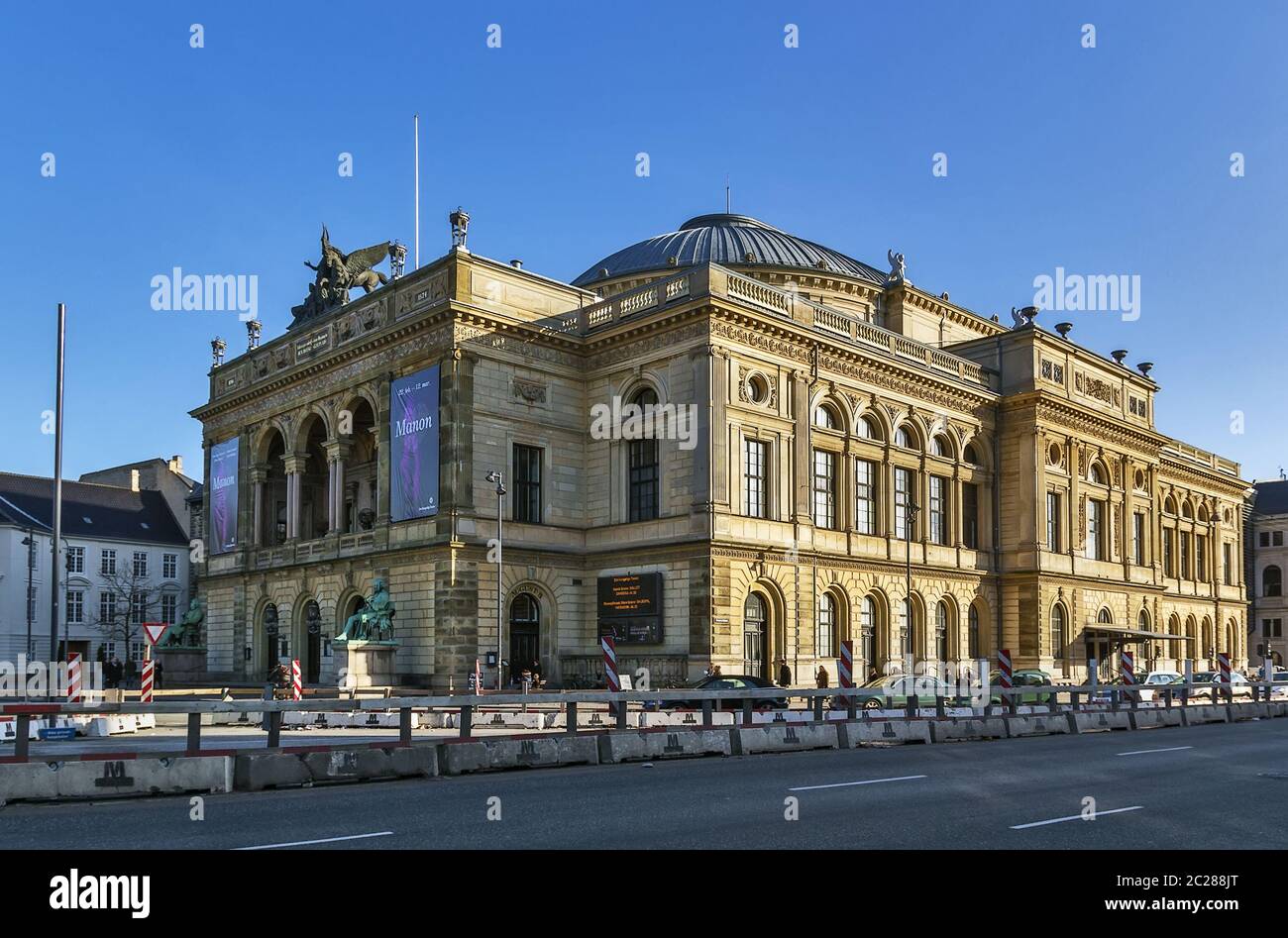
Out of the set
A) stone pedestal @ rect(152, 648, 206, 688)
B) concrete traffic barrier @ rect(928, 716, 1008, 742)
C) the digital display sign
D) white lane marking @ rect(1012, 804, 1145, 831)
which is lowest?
stone pedestal @ rect(152, 648, 206, 688)

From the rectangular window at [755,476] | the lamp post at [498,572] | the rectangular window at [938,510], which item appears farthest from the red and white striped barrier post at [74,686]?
the rectangular window at [938,510]

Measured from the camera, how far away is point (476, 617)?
44.5 metres

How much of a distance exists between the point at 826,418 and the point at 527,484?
1271 cm

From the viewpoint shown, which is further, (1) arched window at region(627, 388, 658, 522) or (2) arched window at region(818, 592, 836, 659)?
(2) arched window at region(818, 592, 836, 659)

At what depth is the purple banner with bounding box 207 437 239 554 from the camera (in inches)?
2352

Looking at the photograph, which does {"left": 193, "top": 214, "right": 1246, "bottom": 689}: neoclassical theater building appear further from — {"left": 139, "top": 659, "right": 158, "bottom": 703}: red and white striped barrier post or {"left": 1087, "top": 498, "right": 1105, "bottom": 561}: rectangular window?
{"left": 139, "top": 659, "right": 158, "bottom": 703}: red and white striped barrier post

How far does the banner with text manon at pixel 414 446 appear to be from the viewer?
149ft

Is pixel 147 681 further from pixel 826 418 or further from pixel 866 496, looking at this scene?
pixel 866 496

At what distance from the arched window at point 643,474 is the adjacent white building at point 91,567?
121 feet

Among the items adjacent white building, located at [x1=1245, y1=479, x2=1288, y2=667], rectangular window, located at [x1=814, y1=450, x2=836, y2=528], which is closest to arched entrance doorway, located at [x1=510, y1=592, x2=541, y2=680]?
rectangular window, located at [x1=814, y1=450, x2=836, y2=528]

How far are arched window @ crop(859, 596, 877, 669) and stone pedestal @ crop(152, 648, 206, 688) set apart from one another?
32716 millimetres

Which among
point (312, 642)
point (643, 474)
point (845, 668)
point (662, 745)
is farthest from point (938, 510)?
point (662, 745)
